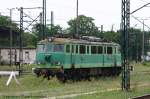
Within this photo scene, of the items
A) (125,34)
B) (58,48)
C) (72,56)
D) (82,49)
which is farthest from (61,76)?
(125,34)

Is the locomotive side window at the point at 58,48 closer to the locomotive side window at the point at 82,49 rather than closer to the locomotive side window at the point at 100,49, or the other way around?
the locomotive side window at the point at 82,49

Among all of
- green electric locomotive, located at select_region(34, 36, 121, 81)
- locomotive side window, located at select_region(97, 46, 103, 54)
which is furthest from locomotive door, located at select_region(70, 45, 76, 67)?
locomotive side window, located at select_region(97, 46, 103, 54)

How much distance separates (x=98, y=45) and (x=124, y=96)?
50.3 ft

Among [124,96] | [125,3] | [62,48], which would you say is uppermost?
[125,3]

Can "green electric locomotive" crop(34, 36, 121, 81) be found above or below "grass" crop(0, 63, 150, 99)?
above

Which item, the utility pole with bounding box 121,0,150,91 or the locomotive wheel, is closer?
the utility pole with bounding box 121,0,150,91

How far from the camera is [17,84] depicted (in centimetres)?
3234

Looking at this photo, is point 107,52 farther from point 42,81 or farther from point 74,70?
point 42,81

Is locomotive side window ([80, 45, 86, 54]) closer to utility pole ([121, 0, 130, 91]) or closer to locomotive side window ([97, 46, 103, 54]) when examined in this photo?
locomotive side window ([97, 46, 103, 54])

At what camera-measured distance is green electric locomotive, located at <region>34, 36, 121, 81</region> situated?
117 feet

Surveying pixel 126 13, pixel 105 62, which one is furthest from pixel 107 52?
pixel 126 13

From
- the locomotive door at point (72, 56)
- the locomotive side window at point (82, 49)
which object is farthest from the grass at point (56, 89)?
the locomotive side window at point (82, 49)

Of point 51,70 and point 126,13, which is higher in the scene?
point 126,13

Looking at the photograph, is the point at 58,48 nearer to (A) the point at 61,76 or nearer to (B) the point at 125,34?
(A) the point at 61,76
